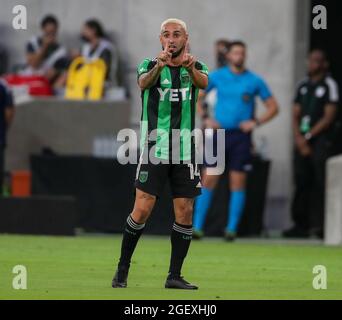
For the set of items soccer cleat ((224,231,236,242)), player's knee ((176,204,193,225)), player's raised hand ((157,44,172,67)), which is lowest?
soccer cleat ((224,231,236,242))

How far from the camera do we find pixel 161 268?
13.3 metres

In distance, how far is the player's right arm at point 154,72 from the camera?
1084 cm

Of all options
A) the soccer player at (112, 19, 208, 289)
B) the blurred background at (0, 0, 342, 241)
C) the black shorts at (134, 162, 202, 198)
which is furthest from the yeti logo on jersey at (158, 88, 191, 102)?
the blurred background at (0, 0, 342, 241)

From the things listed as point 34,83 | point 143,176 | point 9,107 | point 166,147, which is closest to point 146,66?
point 166,147

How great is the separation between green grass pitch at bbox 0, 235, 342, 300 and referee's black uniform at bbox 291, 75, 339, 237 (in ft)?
6.30

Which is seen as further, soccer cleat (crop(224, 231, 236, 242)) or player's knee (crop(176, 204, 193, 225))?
soccer cleat (crop(224, 231, 236, 242))

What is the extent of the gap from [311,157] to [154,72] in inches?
359

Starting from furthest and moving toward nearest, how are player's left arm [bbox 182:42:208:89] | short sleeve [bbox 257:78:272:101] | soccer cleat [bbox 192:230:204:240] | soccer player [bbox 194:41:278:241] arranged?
short sleeve [bbox 257:78:272:101], soccer player [bbox 194:41:278:241], soccer cleat [bbox 192:230:204:240], player's left arm [bbox 182:42:208:89]

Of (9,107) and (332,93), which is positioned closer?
(9,107)

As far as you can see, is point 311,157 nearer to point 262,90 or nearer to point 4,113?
point 262,90

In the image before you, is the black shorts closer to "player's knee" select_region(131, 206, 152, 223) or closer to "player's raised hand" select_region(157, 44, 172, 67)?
"player's knee" select_region(131, 206, 152, 223)

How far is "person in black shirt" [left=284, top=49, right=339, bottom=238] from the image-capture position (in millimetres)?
19516
